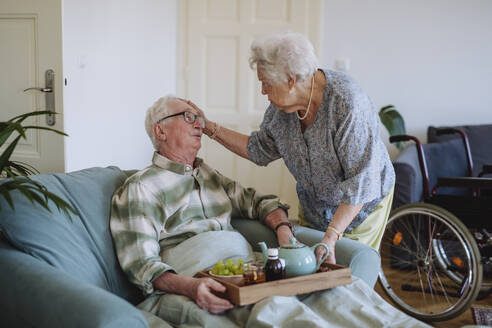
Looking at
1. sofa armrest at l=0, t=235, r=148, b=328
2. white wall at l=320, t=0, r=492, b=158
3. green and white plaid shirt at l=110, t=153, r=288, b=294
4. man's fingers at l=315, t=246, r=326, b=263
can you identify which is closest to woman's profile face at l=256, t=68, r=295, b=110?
green and white plaid shirt at l=110, t=153, r=288, b=294

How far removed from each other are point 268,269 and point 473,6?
3.52 metres

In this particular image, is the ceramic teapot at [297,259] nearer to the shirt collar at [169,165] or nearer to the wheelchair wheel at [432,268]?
the shirt collar at [169,165]

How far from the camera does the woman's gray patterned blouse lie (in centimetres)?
191

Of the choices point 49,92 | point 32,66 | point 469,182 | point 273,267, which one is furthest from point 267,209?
point 32,66

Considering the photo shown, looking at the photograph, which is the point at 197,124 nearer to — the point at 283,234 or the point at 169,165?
the point at 169,165

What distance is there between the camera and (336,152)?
198 cm

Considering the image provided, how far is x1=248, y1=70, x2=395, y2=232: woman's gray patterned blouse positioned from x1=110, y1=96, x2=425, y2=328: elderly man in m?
0.17

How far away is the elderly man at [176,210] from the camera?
1.71 meters

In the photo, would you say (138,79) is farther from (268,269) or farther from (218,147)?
(268,269)

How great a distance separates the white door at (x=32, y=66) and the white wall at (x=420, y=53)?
88.7 inches

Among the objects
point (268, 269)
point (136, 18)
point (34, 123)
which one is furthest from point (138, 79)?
point (268, 269)

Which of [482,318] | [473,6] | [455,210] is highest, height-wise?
[473,6]

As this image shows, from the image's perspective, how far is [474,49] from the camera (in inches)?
171

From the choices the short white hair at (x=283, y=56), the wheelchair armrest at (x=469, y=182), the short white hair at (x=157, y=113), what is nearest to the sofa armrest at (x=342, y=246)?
the short white hair at (x=157, y=113)
